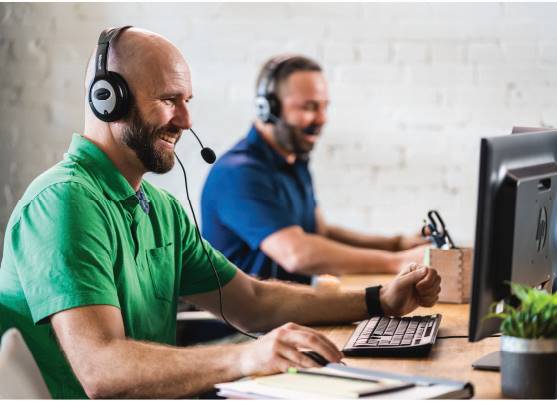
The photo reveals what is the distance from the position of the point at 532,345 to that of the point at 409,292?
2.15ft

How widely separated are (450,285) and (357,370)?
102 centimetres

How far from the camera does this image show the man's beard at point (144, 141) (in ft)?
5.69

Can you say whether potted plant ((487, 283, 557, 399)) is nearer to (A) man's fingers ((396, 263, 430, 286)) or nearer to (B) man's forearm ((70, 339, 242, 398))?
(B) man's forearm ((70, 339, 242, 398))

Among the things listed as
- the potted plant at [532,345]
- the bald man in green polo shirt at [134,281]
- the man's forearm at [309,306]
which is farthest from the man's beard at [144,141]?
the potted plant at [532,345]

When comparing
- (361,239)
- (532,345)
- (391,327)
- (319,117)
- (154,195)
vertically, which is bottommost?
(361,239)


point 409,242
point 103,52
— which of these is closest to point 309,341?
point 103,52

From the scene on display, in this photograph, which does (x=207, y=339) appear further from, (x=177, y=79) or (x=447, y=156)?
(x=447, y=156)

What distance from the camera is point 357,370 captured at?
1228 millimetres

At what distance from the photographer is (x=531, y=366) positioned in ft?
4.04

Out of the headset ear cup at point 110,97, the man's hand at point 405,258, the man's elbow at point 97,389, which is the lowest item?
the man's hand at point 405,258

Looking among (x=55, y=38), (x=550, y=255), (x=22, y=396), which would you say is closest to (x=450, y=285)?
(x=550, y=255)

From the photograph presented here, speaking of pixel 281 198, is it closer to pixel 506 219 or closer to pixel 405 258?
pixel 405 258

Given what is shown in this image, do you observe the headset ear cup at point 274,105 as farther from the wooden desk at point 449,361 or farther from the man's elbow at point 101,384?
the man's elbow at point 101,384

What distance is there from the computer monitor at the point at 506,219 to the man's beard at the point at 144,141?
677 millimetres
